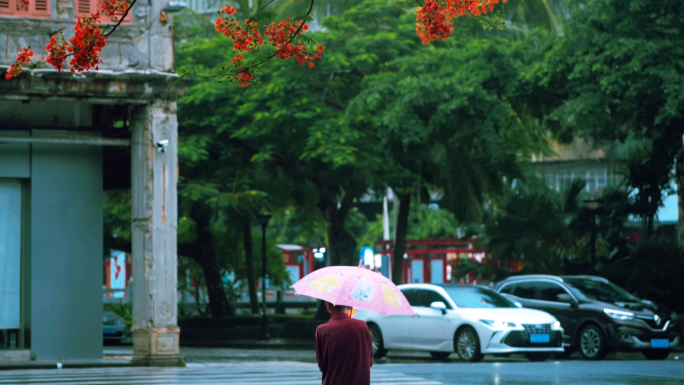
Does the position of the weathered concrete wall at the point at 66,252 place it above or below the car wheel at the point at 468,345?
above

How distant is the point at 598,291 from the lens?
21.6 metres

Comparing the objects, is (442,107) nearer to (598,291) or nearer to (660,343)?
(598,291)

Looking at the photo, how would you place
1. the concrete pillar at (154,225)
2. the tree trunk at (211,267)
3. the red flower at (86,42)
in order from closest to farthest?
the red flower at (86,42) < the concrete pillar at (154,225) < the tree trunk at (211,267)

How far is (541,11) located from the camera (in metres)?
32.5

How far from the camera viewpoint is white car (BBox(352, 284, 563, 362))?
19.3m

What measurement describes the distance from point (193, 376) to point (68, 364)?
3393mm

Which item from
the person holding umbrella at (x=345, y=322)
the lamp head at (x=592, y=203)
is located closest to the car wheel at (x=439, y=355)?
the lamp head at (x=592, y=203)

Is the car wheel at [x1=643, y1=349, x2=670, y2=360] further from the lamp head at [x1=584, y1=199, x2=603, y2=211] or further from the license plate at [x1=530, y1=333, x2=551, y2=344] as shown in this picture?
the lamp head at [x1=584, y1=199, x2=603, y2=211]

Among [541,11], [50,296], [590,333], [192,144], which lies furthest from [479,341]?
[541,11]

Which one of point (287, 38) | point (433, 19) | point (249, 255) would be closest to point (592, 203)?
point (249, 255)

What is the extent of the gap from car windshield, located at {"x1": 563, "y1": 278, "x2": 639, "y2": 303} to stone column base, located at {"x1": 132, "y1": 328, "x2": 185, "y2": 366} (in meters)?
8.71

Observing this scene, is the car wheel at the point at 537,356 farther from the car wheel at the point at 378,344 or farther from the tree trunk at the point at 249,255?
the tree trunk at the point at 249,255

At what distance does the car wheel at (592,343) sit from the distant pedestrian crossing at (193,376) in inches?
223

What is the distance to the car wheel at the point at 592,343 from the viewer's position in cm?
2047
